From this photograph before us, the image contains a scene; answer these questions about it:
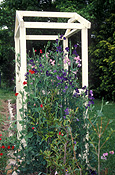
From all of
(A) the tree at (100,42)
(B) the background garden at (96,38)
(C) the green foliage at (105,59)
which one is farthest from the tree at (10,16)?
(C) the green foliage at (105,59)

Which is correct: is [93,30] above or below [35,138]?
above

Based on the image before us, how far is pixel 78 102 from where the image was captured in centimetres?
249

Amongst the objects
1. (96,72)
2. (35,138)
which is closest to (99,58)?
(96,72)

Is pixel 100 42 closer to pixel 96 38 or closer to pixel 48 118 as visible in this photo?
pixel 96 38

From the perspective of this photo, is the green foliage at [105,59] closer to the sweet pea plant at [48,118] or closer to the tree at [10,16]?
the tree at [10,16]

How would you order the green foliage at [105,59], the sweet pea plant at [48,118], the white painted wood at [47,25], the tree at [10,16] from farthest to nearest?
the tree at [10,16] → the green foliage at [105,59] → the white painted wood at [47,25] → the sweet pea plant at [48,118]

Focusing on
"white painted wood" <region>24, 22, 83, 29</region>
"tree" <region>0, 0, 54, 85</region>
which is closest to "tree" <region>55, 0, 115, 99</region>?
"tree" <region>0, 0, 54, 85</region>

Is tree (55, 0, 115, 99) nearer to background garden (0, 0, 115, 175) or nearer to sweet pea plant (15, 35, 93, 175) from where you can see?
background garden (0, 0, 115, 175)

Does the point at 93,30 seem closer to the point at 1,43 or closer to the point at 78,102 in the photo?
the point at 1,43

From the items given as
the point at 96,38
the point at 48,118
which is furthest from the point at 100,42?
the point at 48,118

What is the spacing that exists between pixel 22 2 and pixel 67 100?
9104 mm

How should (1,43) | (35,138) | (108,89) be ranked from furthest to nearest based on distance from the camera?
1. (1,43)
2. (108,89)
3. (35,138)

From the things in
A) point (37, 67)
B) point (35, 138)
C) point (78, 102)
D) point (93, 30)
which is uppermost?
point (93, 30)

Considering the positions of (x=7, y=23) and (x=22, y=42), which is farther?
(x=7, y=23)
